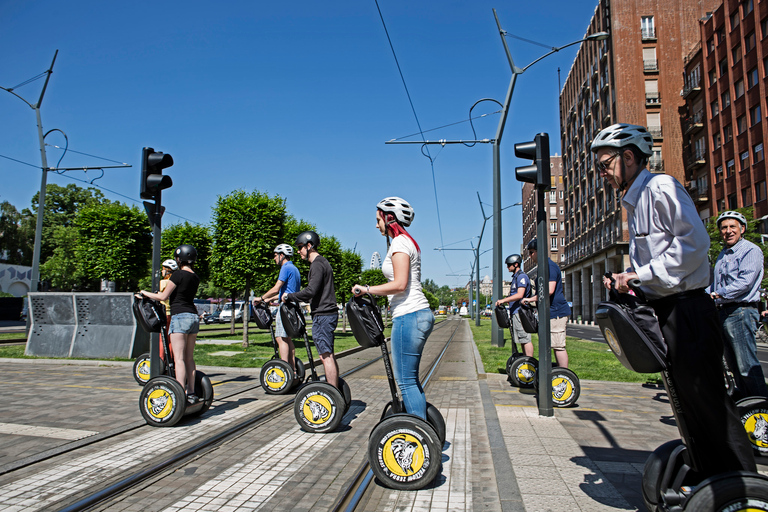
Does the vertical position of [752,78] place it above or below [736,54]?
below

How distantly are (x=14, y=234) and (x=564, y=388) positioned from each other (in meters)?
64.6

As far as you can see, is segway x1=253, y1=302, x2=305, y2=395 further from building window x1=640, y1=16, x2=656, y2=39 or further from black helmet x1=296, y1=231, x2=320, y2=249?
building window x1=640, y1=16, x2=656, y2=39

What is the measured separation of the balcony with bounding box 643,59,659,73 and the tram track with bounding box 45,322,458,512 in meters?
49.5

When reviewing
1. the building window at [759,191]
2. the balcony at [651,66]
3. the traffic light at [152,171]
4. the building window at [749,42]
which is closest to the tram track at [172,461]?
the traffic light at [152,171]

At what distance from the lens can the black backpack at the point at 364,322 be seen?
12.3ft

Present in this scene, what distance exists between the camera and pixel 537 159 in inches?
230

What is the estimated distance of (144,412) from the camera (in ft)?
17.2

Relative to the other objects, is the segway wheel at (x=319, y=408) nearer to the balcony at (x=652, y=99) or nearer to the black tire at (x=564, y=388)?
the black tire at (x=564, y=388)

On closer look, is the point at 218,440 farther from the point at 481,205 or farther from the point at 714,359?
the point at 481,205

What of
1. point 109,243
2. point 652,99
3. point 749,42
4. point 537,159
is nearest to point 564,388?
point 537,159

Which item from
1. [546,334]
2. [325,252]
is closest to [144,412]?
[546,334]

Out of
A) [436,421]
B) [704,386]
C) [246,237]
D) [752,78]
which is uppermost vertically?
[752,78]

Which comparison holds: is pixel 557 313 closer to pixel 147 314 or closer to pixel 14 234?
pixel 147 314

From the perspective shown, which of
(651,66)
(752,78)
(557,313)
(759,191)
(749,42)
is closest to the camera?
(557,313)
